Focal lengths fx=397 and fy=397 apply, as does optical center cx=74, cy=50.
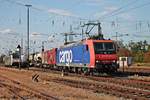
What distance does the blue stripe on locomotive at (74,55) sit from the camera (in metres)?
36.0

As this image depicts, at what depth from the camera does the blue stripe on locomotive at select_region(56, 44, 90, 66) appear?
36.0 meters

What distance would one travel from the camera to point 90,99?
17266 millimetres

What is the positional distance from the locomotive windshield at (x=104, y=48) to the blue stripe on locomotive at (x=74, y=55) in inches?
45.7

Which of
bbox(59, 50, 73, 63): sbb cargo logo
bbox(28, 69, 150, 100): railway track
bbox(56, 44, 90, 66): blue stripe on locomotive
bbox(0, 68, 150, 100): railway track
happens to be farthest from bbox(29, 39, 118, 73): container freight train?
bbox(28, 69, 150, 100): railway track

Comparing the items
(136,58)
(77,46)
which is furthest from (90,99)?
(136,58)

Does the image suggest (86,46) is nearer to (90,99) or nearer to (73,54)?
(73,54)

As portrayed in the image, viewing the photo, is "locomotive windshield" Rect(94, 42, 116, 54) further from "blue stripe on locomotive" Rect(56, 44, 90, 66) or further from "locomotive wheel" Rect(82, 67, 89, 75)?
"locomotive wheel" Rect(82, 67, 89, 75)

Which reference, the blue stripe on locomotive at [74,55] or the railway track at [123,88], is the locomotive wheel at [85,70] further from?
the railway track at [123,88]

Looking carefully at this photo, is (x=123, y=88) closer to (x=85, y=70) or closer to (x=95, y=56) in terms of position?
(x=95, y=56)

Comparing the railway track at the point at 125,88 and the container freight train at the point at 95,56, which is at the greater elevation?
the container freight train at the point at 95,56

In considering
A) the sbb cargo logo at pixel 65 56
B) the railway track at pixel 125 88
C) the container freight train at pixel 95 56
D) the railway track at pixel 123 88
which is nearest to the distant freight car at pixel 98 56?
the container freight train at pixel 95 56

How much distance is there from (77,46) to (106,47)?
515cm

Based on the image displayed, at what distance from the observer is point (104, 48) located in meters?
34.5

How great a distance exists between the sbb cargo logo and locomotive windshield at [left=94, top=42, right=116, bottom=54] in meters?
7.78
